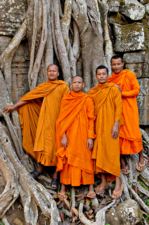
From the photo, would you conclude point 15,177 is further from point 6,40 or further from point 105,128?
point 6,40

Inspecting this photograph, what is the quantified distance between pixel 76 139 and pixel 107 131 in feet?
1.07

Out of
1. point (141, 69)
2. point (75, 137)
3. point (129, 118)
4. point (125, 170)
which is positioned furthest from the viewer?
point (141, 69)

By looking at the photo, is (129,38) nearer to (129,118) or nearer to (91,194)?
(129,118)

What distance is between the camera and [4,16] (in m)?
4.51

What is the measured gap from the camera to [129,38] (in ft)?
17.8

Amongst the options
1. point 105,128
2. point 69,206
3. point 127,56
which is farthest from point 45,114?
point 127,56

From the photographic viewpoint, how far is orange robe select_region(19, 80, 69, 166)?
3975 millimetres

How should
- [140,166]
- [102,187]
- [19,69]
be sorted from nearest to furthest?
[102,187] → [140,166] → [19,69]

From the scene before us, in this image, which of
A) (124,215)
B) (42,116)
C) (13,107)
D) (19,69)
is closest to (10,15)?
(19,69)

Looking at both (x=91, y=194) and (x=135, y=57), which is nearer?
(x=91, y=194)

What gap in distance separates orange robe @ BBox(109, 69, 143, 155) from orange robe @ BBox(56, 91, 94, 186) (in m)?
0.42

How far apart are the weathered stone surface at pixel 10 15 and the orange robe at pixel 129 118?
1.44 meters

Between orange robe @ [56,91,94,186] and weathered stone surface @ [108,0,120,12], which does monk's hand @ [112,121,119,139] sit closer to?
orange robe @ [56,91,94,186]

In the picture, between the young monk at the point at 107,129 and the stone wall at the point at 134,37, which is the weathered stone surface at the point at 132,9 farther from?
the young monk at the point at 107,129
